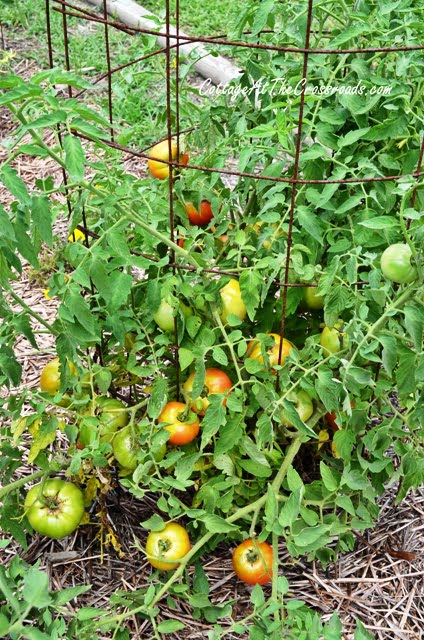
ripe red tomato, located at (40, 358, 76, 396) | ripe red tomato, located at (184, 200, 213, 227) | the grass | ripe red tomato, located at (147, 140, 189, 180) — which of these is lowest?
the grass

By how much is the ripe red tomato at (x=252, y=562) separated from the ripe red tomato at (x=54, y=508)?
309 mm

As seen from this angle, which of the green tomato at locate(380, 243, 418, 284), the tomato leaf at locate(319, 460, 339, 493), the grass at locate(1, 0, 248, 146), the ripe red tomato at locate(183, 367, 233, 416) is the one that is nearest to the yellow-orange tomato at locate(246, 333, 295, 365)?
the ripe red tomato at locate(183, 367, 233, 416)

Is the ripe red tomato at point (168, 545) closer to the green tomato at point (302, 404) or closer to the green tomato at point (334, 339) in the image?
the green tomato at point (302, 404)

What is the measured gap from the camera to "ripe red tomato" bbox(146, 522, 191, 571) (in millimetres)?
1455

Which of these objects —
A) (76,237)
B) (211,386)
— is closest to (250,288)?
(211,386)

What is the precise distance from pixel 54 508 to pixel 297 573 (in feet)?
1.64

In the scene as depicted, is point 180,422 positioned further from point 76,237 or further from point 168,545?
point 76,237

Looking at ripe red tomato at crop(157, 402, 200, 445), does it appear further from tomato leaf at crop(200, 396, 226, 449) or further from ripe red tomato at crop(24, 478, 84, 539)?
ripe red tomato at crop(24, 478, 84, 539)

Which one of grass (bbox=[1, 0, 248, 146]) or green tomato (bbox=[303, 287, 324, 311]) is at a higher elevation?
green tomato (bbox=[303, 287, 324, 311])

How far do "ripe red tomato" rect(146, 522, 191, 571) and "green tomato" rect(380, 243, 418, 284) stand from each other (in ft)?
1.97

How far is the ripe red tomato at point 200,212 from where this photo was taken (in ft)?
5.30

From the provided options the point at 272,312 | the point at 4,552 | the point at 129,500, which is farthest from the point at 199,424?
the point at 4,552

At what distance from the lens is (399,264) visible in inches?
48.3

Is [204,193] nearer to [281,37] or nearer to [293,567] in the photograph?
[281,37]
